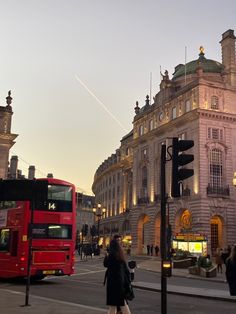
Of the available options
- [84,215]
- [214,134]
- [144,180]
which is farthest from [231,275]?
[84,215]

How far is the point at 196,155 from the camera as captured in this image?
53250mm

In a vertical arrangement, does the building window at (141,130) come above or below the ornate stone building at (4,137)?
above

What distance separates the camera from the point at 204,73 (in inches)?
2464

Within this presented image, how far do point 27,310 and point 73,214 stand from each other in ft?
26.7

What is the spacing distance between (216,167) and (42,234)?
126ft

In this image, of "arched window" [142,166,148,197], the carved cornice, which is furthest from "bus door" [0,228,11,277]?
"arched window" [142,166,148,197]

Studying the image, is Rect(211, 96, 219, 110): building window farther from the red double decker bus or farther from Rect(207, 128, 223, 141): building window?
the red double decker bus

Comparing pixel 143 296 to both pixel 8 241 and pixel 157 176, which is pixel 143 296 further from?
pixel 157 176

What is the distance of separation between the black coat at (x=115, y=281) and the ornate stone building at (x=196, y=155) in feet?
117

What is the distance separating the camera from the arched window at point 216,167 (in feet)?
175

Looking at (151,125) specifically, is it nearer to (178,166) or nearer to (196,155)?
(196,155)

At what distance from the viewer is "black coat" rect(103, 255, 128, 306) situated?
859cm

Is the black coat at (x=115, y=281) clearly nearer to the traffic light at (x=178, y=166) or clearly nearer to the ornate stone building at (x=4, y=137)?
the traffic light at (x=178, y=166)

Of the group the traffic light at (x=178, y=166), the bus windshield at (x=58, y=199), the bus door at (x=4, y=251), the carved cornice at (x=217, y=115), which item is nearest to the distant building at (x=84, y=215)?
the carved cornice at (x=217, y=115)
